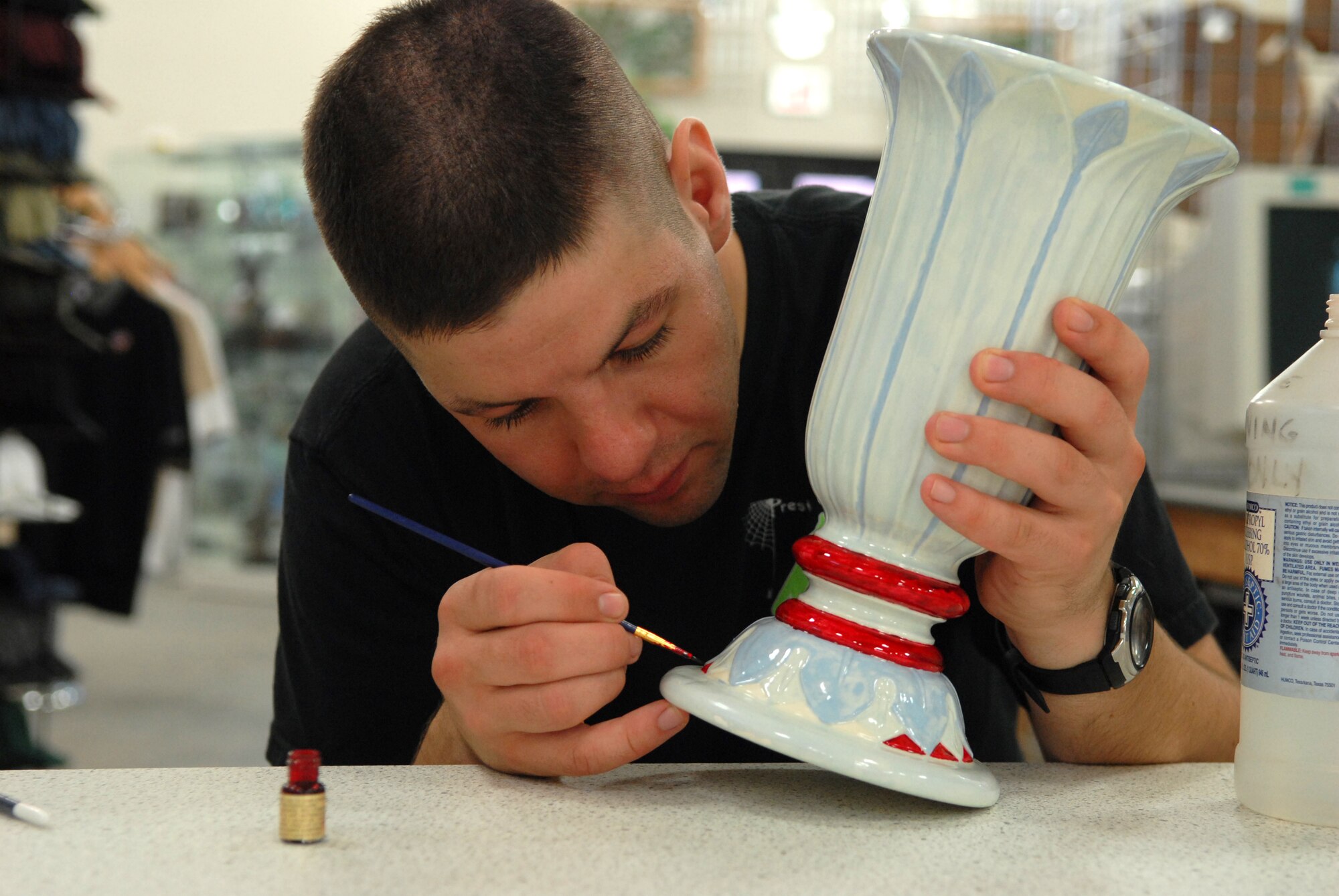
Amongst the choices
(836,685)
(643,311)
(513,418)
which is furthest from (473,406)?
(836,685)

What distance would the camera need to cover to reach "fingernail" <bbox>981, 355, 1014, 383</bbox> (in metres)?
0.58

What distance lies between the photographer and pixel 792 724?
604 mm

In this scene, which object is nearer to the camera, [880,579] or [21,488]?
[880,579]

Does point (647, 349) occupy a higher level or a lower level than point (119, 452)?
higher

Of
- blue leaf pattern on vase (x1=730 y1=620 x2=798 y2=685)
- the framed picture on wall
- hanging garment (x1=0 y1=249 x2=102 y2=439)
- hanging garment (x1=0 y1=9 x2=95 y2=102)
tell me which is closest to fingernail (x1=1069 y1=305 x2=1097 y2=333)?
blue leaf pattern on vase (x1=730 y1=620 x2=798 y2=685)

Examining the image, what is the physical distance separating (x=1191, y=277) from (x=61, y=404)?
2.27 metres

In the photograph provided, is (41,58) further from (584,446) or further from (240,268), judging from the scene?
(240,268)

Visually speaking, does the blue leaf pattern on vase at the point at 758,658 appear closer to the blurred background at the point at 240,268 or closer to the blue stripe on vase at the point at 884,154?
the blue stripe on vase at the point at 884,154

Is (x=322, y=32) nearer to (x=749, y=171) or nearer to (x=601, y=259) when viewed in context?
(x=749, y=171)

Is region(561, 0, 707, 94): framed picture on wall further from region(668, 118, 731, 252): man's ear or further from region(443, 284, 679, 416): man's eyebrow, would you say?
region(443, 284, 679, 416): man's eyebrow

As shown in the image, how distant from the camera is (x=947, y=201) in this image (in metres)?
0.59

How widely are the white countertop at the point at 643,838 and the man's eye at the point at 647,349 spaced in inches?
10.6

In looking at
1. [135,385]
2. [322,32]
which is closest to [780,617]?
[135,385]

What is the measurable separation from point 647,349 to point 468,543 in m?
0.34
